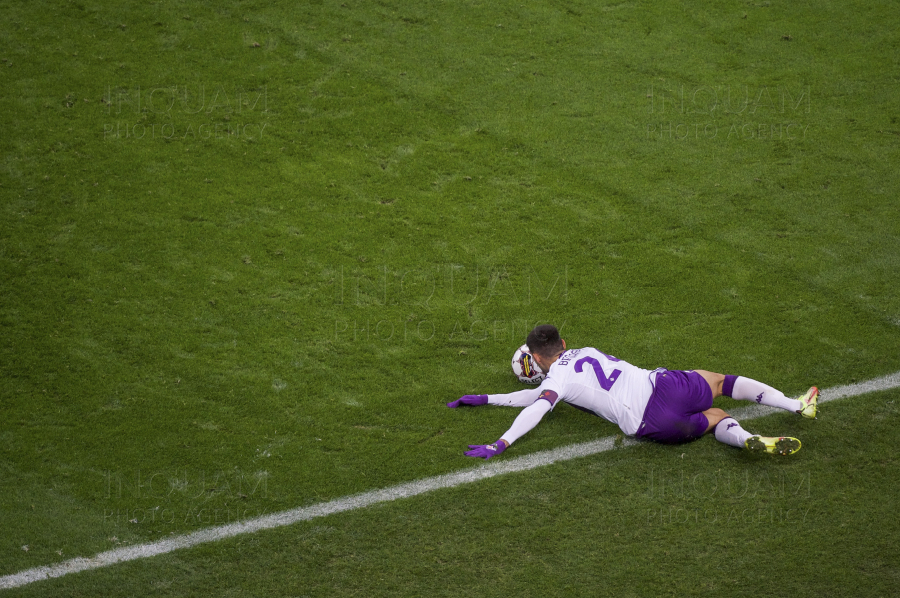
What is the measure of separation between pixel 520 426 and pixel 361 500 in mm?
1279

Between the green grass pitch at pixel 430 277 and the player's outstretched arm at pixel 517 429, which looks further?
the player's outstretched arm at pixel 517 429

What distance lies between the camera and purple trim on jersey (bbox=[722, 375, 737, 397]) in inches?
235

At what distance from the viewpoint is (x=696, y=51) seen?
34.2 ft

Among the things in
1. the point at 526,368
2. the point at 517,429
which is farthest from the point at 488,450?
the point at 526,368

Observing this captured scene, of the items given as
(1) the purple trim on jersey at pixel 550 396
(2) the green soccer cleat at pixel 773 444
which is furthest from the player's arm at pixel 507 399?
(2) the green soccer cleat at pixel 773 444

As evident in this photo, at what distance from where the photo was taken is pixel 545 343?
6.03 m

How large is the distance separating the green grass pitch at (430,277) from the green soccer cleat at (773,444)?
0.15m

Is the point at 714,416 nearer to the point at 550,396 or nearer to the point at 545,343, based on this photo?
the point at 550,396

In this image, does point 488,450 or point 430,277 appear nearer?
point 488,450

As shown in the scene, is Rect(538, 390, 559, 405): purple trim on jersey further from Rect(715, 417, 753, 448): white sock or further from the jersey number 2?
Rect(715, 417, 753, 448): white sock

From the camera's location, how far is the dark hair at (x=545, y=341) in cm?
602

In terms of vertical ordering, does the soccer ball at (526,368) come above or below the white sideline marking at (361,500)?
above

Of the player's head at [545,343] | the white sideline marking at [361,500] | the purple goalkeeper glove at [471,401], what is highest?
the player's head at [545,343]

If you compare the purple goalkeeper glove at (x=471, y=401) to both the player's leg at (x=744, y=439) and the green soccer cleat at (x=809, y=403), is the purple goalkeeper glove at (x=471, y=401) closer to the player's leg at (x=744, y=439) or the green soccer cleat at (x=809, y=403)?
the player's leg at (x=744, y=439)
